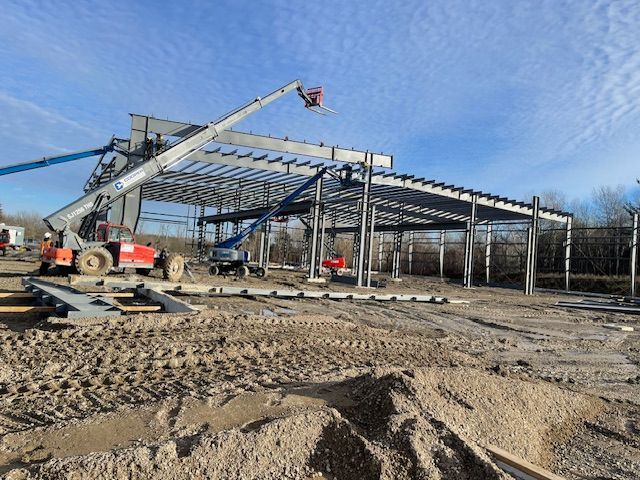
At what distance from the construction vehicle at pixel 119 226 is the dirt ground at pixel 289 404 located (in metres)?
6.33

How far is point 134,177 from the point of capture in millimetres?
15445

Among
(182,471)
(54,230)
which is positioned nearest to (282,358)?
(182,471)

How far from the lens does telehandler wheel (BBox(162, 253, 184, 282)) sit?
58.9ft

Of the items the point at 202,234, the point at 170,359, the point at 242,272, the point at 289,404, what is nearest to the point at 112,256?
the point at 242,272

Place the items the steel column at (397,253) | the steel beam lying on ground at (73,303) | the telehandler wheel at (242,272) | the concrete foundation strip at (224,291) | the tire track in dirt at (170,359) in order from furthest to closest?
the steel column at (397,253) < the telehandler wheel at (242,272) < the concrete foundation strip at (224,291) < the steel beam lying on ground at (73,303) < the tire track in dirt at (170,359)

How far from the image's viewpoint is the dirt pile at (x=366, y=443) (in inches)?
111

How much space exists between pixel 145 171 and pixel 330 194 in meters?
14.2

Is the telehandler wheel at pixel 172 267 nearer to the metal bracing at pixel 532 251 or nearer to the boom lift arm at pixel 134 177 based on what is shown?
the boom lift arm at pixel 134 177

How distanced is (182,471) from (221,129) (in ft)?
52.6

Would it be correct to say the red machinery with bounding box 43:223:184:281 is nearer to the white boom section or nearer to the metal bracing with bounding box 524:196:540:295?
the white boom section

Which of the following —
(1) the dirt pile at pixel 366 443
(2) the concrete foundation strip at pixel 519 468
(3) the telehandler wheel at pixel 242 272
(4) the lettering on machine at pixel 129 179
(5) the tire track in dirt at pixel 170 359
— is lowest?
(5) the tire track in dirt at pixel 170 359

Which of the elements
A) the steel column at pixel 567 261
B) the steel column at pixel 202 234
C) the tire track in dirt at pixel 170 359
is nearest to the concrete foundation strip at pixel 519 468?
the tire track in dirt at pixel 170 359

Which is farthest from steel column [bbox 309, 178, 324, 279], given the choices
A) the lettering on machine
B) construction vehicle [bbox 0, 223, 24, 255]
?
construction vehicle [bbox 0, 223, 24, 255]

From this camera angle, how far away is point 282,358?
6586mm
